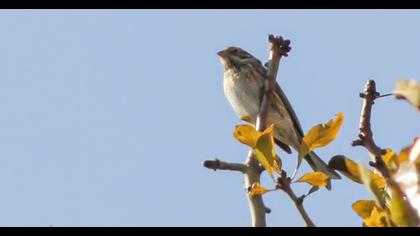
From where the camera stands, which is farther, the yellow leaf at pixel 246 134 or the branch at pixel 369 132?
the yellow leaf at pixel 246 134

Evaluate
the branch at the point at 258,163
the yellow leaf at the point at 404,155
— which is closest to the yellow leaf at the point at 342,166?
the branch at the point at 258,163

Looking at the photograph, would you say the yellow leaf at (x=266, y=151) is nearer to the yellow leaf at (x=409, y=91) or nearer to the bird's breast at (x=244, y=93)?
the yellow leaf at (x=409, y=91)

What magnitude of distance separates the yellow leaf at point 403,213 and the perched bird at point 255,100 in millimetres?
5315

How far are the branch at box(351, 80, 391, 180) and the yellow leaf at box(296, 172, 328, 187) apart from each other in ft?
0.94

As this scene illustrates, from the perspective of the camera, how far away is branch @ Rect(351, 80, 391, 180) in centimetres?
174

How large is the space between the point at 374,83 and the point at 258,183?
0.44 metres

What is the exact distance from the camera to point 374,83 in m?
2.43

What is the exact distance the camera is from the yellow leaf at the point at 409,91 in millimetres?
1179

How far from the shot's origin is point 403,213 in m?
1.35

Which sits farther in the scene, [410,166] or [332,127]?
[332,127]

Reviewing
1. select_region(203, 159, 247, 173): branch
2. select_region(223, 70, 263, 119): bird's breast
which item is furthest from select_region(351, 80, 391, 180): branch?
select_region(223, 70, 263, 119): bird's breast
